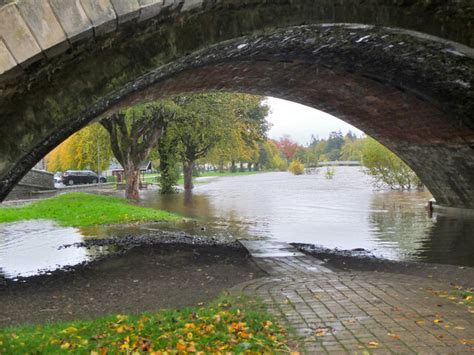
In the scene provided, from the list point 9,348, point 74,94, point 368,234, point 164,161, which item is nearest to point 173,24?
point 74,94

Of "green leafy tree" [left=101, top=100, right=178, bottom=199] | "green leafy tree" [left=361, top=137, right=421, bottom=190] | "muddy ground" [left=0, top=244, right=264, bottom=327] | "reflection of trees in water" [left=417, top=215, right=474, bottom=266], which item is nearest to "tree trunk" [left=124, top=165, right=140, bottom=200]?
"green leafy tree" [left=101, top=100, right=178, bottom=199]

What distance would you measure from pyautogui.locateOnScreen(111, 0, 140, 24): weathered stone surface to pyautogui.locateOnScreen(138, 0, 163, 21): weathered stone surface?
56mm

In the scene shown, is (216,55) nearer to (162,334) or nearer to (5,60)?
(5,60)

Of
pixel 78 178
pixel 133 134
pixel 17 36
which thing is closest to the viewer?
pixel 17 36

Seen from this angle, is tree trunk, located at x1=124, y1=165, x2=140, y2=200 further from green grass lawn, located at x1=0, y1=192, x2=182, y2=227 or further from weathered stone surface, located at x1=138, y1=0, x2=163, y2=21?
weathered stone surface, located at x1=138, y1=0, x2=163, y2=21

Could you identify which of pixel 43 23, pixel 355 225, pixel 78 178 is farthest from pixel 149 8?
pixel 78 178

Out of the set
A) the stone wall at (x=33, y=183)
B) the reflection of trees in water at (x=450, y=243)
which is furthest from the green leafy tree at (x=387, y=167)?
the stone wall at (x=33, y=183)

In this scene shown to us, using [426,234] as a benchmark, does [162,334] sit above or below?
above

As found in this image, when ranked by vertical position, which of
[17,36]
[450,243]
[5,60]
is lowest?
[450,243]

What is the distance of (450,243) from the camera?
13906 mm

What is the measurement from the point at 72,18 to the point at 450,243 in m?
12.5

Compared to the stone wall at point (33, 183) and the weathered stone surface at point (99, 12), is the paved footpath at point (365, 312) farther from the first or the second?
the stone wall at point (33, 183)

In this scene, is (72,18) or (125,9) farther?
(125,9)

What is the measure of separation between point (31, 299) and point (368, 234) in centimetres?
1080
